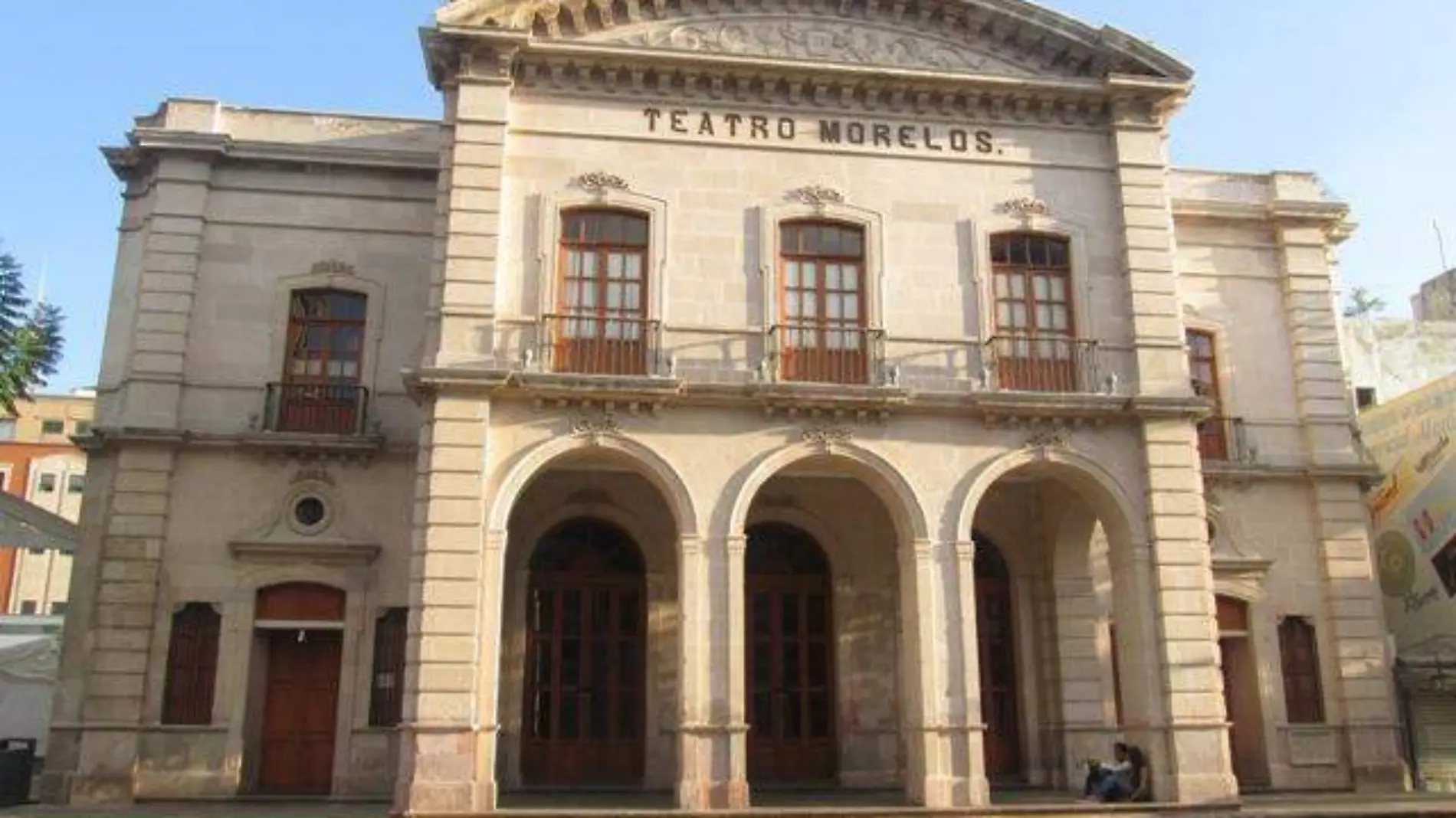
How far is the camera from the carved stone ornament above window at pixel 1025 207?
726 inches

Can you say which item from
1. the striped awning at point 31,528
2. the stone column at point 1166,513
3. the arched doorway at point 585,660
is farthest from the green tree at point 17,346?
the stone column at point 1166,513

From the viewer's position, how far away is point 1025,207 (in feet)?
60.6

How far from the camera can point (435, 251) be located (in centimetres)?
1709

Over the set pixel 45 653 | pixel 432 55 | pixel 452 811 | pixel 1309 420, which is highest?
pixel 432 55

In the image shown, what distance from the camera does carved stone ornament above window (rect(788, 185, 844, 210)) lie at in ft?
58.9

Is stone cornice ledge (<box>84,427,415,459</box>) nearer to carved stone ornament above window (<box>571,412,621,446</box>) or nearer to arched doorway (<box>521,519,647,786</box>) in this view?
arched doorway (<box>521,519,647,786</box>)

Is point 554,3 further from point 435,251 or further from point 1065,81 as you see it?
point 1065,81

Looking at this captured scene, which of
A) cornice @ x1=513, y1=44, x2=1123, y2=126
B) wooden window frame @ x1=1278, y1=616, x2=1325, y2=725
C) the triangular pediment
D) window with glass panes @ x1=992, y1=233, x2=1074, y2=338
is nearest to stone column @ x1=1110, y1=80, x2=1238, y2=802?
the triangular pediment

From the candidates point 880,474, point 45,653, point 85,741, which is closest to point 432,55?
point 880,474

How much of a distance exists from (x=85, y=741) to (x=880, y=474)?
39.3 feet

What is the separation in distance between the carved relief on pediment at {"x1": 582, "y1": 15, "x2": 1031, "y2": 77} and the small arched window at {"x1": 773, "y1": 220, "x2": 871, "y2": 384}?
2612 millimetres

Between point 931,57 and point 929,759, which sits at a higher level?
point 931,57

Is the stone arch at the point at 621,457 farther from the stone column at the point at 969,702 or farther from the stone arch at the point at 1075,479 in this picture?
the stone arch at the point at 1075,479

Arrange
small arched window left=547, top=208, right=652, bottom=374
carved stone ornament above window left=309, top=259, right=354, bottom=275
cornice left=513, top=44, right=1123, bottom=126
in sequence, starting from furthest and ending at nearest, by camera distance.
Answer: carved stone ornament above window left=309, top=259, right=354, bottom=275, cornice left=513, top=44, right=1123, bottom=126, small arched window left=547, top=208, right=652, bottom=374
